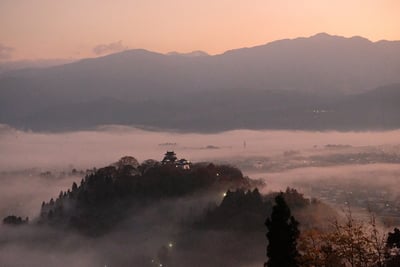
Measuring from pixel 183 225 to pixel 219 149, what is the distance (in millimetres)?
142807

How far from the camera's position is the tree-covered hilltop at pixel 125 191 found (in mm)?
60500

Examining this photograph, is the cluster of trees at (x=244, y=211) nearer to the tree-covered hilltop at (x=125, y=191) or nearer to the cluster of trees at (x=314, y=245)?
the tree-covered hilltop at (x=125, y=191)

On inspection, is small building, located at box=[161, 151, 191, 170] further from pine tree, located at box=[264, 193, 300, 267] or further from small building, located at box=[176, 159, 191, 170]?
pine tree, located at box=[264, 193, 300, 267]

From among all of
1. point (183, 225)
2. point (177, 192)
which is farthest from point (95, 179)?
point (183, 225)

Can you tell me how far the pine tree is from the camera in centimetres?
1939

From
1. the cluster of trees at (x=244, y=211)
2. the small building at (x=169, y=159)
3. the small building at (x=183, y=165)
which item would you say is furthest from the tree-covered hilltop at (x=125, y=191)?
the cluster of trees at (x=244, y=211)

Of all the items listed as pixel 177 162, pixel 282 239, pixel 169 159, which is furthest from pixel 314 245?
pixel 169 159

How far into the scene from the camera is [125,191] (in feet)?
207

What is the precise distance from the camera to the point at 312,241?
20.1 meters

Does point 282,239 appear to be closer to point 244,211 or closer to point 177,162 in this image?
point 244,211

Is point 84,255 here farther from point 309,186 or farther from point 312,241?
point 309,186

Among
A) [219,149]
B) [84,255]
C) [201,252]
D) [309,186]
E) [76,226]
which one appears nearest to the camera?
[201,252]

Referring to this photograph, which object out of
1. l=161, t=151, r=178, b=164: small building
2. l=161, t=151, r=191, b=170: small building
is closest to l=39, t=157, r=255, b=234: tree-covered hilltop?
l=161, t=151, r=191, b=170: small building

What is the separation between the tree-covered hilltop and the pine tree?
4063 centimetres
